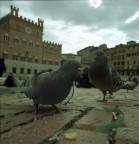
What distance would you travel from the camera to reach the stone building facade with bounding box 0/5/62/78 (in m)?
45.8

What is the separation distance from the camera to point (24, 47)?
163 ft

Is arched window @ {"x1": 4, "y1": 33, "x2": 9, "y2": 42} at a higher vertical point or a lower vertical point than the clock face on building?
lower

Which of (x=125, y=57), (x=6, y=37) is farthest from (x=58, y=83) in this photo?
(x=125, y=57)

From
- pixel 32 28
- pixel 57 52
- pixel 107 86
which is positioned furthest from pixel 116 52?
pixel 107 86

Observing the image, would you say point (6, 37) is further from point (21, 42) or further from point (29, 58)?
point (29, 58)

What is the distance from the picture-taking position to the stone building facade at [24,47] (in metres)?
45.8

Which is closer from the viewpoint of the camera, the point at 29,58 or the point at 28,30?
the point at 29,58

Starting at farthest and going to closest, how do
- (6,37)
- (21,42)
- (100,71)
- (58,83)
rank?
1. (21,42)
2. (6,37)
3. (100,71)
4. (58,83)

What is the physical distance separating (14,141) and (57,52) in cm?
5522

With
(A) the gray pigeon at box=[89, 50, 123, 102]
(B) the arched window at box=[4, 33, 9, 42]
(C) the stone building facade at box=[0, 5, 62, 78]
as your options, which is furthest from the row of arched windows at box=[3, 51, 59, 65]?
(A) the gray pigeon at box=[89, 50, 123, 102]

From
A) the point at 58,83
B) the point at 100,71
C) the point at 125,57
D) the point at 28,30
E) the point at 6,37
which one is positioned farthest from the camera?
the point at 125,57

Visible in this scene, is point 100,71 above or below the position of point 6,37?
below

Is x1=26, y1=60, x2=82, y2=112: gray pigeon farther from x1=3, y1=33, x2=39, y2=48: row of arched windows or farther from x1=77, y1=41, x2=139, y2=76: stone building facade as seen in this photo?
x1=77, y1=41, x2=139, y2=76: stone building facade

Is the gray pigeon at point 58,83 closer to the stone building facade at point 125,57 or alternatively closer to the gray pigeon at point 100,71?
the gray pigeon at point 100,71
